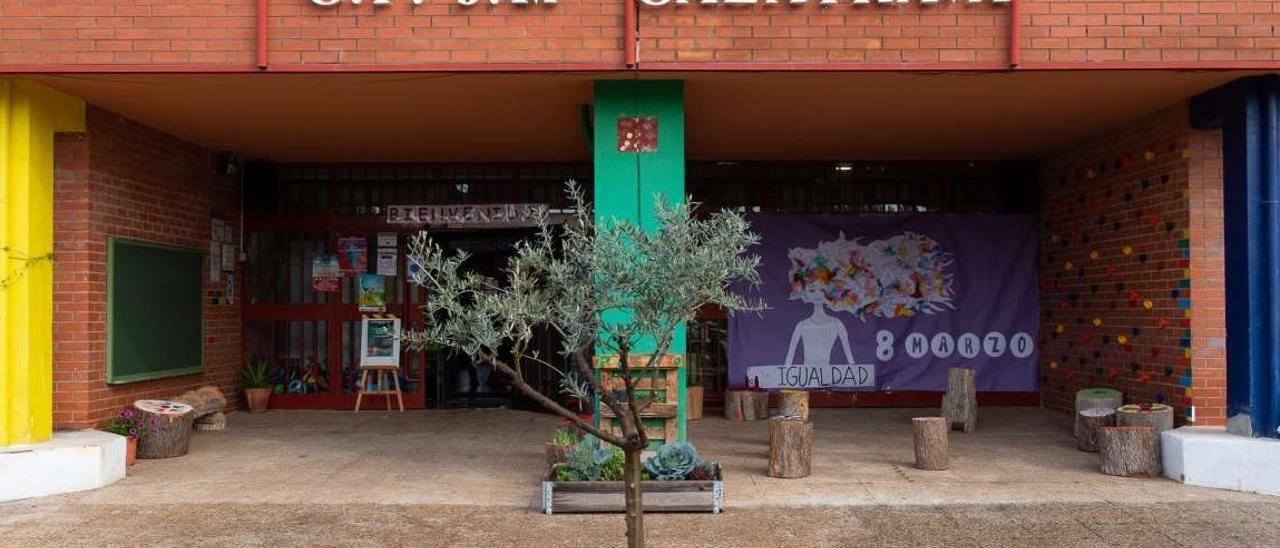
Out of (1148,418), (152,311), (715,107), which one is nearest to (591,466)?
(715,107)

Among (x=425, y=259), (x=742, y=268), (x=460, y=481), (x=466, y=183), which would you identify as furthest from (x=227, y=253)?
(x=742, y=268)

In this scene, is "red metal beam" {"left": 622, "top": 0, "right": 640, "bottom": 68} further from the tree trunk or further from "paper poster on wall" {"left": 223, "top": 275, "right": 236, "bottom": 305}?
"paper poster on wall" {"left": 223, "top": 275, "right": 236, "bottom": 305}

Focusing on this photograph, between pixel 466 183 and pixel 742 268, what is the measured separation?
8.85 meters

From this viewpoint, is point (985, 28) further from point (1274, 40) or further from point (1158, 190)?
point (1158, 190)

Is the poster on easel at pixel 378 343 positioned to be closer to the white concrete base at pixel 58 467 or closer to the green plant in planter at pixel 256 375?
the green plant in planter at pixel 256 375

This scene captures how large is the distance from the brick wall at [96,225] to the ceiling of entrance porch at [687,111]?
0.32 meters

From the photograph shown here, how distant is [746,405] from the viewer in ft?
38.7

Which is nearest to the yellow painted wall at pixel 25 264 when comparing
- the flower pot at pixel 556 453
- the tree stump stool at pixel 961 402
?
the flower pot at pixel 556 453

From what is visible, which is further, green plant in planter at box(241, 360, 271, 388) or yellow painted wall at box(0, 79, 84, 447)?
green plant in planter at box(241, 360, 271, 388)

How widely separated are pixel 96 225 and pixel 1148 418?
9.45 metres

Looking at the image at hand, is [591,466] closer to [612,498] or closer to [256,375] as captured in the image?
[612,498]

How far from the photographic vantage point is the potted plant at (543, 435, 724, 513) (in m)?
6.99

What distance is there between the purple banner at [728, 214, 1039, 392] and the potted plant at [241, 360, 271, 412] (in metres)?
5.86

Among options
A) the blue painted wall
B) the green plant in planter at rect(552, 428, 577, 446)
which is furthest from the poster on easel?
the blue painted wall
